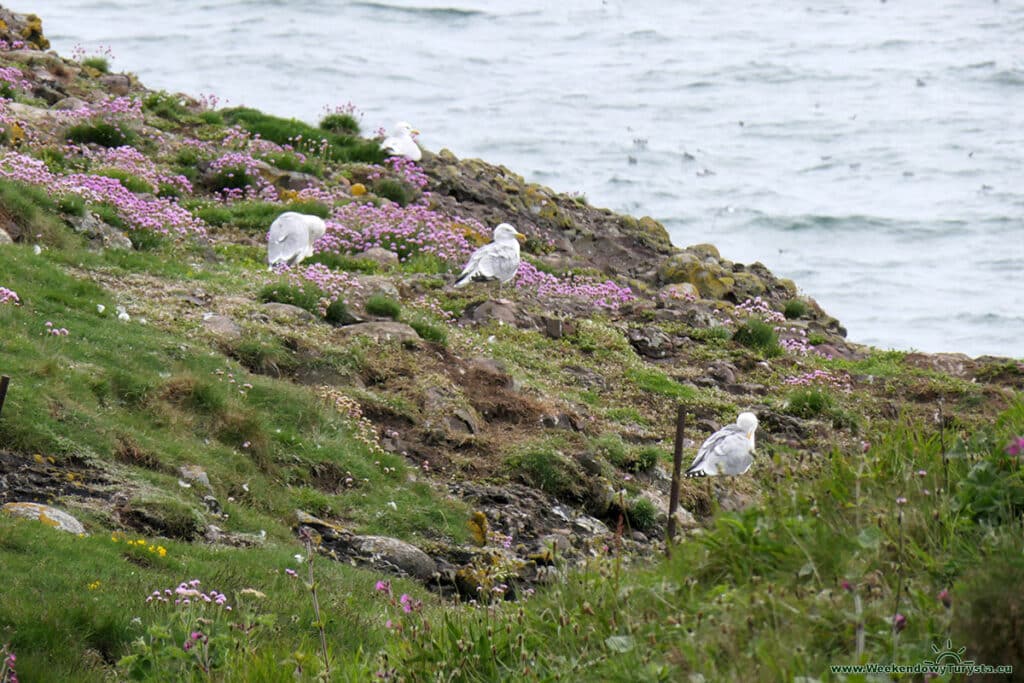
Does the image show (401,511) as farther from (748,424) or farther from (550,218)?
(550,218)

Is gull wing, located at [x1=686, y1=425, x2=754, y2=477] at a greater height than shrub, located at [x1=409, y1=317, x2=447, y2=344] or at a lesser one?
lesser

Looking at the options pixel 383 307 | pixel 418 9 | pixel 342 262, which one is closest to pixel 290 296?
pixel 383 307

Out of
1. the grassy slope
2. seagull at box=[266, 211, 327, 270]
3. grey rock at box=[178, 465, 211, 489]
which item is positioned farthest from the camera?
seagull at box=[266, 211, 327, 270]

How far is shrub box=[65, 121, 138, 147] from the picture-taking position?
68.4 feet

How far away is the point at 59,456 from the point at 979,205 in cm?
3577

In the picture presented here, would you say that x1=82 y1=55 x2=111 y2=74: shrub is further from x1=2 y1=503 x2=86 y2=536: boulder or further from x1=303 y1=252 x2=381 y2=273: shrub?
x1=2 y1=503 x2=86 y2=536: boulder

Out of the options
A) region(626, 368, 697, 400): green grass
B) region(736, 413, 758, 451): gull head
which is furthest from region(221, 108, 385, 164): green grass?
region(736, 413, 758, 451): gull head

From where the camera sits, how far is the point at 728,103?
5328 cm

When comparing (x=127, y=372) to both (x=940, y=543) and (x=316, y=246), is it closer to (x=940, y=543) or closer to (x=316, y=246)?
(x=316, y=246)

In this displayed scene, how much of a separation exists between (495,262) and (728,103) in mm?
36951

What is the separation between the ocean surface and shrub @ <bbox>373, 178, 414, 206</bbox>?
11.7m

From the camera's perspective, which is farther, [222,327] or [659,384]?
[659,384]

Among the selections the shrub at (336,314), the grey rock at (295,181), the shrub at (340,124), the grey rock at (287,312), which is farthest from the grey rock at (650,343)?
the shrub at (340,124)

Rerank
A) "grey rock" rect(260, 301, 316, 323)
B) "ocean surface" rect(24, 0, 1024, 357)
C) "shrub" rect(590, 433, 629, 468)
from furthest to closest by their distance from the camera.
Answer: "ocean surface" rect(24, 0, 1024, 357)
"grey rock" rect(260, 301, 316, 323)
"shrub" rect(590, 433, 629, 468)
